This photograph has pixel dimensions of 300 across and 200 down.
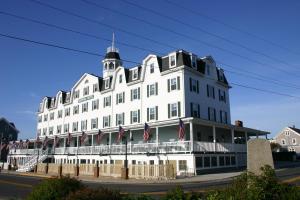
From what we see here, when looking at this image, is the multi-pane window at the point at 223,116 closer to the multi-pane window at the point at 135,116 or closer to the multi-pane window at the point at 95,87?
the multi-pane window at the point at 135,116

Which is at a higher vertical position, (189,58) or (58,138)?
(189,58)

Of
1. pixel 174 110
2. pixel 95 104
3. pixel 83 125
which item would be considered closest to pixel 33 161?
pixel 83 125

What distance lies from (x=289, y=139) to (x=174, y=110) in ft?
185

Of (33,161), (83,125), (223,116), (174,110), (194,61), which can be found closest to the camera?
(174,110)

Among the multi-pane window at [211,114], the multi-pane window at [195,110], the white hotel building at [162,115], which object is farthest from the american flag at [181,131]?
the multi-pane window at [211,114]

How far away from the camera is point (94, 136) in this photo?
51875 mm

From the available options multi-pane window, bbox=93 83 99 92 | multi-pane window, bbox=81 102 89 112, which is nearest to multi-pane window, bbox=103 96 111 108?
multi-pane window, bbox=93 83 99 92

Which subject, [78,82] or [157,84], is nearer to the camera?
[157,84]

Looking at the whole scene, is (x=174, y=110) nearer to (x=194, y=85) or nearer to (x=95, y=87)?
(x=194, y=85)

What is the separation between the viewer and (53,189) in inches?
363

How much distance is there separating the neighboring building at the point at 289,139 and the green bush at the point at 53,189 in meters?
81.3

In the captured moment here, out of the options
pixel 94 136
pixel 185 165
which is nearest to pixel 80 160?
pixel 94 136

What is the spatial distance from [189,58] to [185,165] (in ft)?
46.7

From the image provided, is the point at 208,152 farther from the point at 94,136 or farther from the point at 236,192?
the point at 236,192
